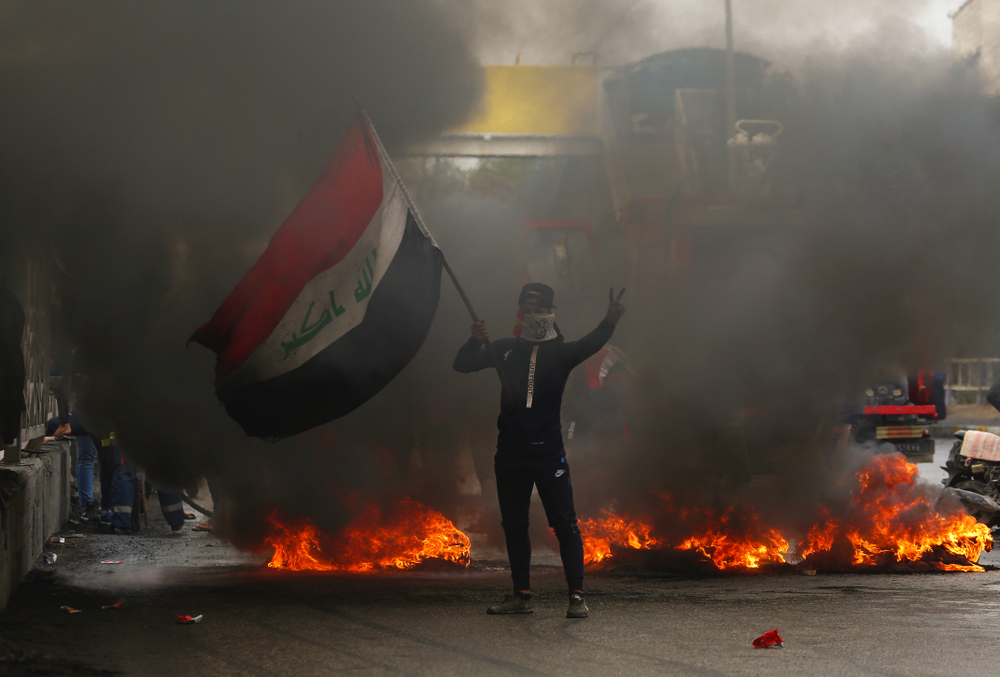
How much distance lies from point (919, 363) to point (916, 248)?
2.78ft

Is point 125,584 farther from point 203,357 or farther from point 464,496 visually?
point 464,496

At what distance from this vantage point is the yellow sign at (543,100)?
34.3 feet

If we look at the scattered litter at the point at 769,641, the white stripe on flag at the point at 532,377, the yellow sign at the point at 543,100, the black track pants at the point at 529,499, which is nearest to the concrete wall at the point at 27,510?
the black track pants at the point at 529,499

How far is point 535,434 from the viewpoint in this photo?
455 cm

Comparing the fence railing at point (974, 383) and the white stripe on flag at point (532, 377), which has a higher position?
the fence railing at point (974, 383)

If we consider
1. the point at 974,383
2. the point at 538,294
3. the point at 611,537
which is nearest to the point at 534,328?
the point at 538,294

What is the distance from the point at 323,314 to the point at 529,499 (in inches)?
52.9

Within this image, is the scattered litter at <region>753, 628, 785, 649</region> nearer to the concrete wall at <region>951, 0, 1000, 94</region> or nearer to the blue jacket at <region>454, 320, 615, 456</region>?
the blue jacket at <region>454, 320, 615, 456</region>

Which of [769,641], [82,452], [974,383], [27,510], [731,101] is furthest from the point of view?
[974,383]

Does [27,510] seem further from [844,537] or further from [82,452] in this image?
[844,537]

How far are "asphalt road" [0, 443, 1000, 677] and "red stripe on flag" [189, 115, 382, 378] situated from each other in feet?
4.18

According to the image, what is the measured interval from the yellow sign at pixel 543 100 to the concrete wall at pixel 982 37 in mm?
3487

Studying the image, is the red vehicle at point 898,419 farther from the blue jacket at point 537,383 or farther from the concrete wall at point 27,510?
the concrete wall at point 27,510

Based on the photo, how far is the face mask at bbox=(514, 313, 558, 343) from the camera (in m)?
4.66
